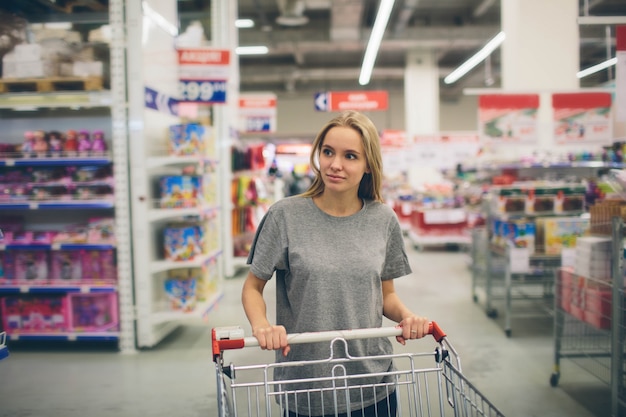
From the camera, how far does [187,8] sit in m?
7.63

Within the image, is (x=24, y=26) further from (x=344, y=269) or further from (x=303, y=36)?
(x=303, y=36)

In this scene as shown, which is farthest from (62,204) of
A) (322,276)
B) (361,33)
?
(361,33)

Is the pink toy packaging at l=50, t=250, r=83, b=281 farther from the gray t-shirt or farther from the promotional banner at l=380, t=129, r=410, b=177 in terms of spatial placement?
the promotional banner at l=380, t=129, r=410, b=177

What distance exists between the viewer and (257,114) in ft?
34.8

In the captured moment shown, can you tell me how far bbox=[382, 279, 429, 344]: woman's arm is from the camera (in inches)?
66.5

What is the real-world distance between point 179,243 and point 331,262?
3.42 metres

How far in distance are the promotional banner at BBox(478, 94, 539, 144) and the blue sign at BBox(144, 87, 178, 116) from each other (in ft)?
12.2

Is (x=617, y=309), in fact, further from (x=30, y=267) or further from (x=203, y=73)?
(x=30, y=267)

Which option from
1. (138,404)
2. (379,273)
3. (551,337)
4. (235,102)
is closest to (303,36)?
(235,102)

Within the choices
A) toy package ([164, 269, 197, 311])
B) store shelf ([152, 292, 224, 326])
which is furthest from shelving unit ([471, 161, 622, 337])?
toy package ([164, 269, 197, 311])

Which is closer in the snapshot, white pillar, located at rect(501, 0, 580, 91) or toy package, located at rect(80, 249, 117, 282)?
toy package, located at rect(80, 249, 117, 282)

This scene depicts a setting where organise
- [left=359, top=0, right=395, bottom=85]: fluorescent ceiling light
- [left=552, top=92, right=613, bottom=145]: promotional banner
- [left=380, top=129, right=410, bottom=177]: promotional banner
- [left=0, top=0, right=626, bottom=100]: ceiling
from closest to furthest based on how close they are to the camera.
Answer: [left=552, top=92, right=613, bottom=145]: promotional banner
[left=359, top=0, right=395, bottom=85]: fluorescent ceiling light
[left=0, top=0, right=626, bottom=100]: ceiling
[left=380, top=129, right=410, bottom=177]: promotional banner

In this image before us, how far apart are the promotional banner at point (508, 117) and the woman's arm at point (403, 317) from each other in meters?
5.22

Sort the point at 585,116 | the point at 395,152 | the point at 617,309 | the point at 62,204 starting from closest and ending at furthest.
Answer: the point at 617,309 < the point at 62,204 < the point at 585,116 < the point at 395,152
